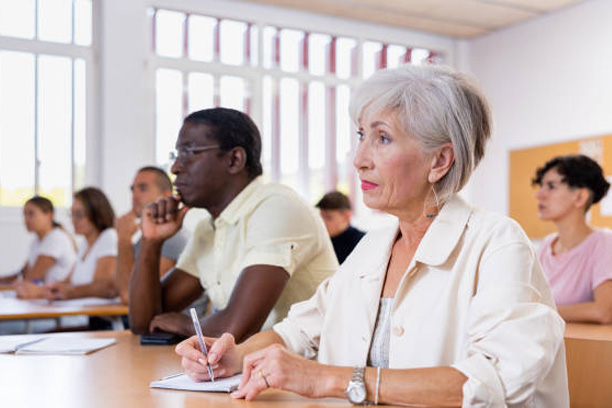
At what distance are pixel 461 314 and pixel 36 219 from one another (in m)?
4.99

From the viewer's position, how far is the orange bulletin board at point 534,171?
7.13 m

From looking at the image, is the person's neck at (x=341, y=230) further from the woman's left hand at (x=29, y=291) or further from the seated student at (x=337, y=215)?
the woman's left hand at (x=29, y=291)

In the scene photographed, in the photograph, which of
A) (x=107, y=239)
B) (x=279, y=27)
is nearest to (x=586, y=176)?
(x=107, y=239)

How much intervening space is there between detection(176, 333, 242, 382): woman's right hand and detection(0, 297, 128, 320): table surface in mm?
1944

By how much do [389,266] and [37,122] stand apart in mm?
5982

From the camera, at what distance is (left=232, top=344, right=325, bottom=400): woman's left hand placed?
4.24 ft

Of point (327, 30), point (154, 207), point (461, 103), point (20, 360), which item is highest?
point (327, 30)

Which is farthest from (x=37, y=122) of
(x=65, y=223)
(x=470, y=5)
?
(x=470, y=5)

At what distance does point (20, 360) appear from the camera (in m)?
1.80

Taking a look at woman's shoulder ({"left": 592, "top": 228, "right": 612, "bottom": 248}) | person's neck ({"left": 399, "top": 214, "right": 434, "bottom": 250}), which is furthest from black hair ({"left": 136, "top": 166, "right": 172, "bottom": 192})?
person's neck ({"left": 399, "top": 214, "right": 434, "bottom": 250})

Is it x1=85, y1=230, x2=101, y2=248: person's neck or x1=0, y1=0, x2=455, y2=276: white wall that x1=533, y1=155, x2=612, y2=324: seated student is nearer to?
x1=85, y1=230, x2=101, y2=248: person's neck

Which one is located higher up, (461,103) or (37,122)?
(37,122)

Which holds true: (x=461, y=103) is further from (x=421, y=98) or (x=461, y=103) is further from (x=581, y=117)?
(x=581, y=117)

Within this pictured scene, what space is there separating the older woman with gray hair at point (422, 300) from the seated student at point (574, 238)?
1.49 meters
